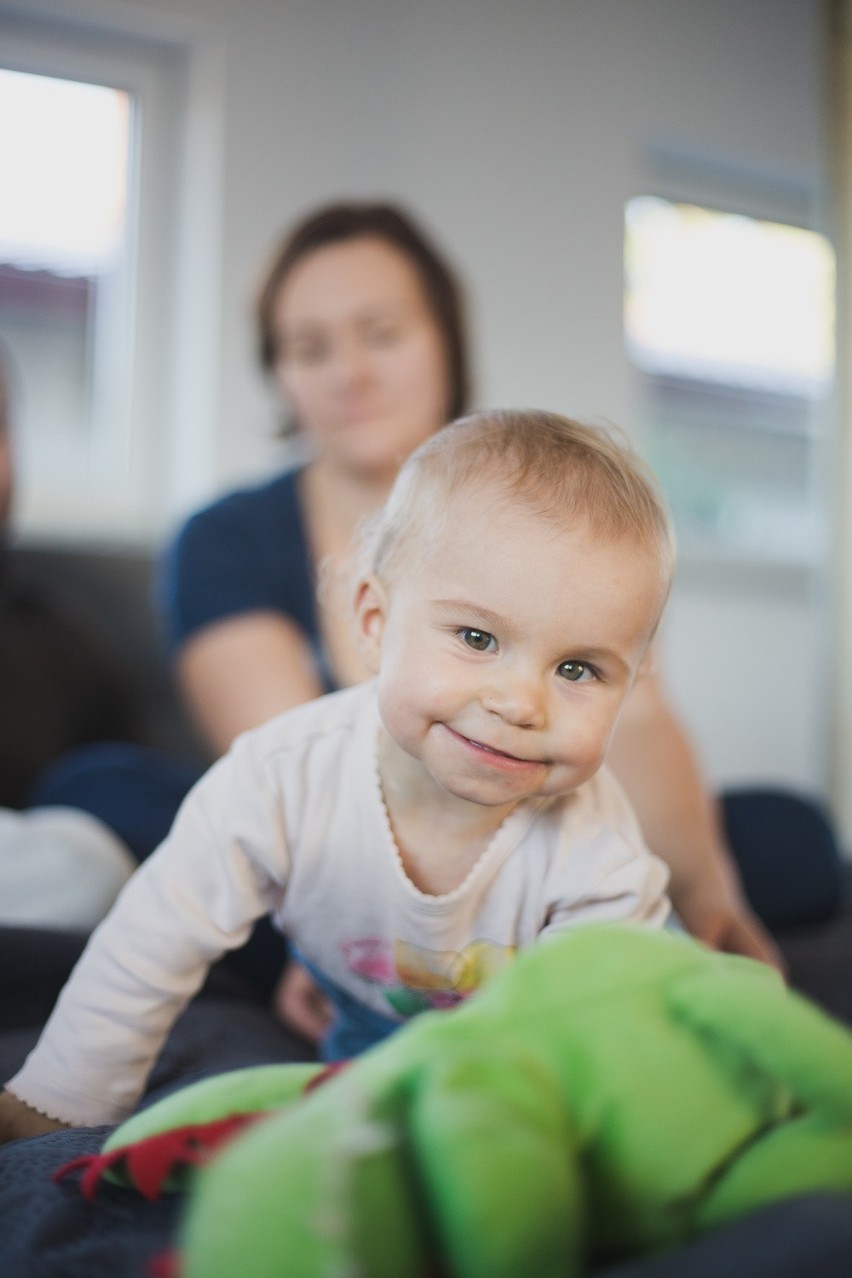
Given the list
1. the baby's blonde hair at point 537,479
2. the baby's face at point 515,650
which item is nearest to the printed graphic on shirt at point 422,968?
the baby's face at point 515,650

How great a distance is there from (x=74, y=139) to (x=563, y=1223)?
2.96 m

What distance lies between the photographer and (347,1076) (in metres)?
0.47

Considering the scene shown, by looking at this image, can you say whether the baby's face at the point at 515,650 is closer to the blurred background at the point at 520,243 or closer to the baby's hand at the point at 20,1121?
the baby's hand at the point at 20,1121

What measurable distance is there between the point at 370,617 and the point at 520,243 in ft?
9.14

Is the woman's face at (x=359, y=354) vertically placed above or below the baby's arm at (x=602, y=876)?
above

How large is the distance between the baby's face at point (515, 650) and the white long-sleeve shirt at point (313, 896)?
80 mm

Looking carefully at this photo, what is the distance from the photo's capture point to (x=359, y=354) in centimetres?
151

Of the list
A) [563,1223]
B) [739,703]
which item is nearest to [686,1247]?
[563,1223]

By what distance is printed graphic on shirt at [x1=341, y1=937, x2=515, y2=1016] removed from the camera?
78cm

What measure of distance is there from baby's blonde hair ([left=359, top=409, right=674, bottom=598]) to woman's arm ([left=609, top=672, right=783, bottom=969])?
0.41 meters

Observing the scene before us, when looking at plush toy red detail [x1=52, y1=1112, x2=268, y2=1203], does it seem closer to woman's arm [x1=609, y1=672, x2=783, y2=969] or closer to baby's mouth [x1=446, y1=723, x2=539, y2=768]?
baby's mouth [x1=446, y1=723, x2=539, y2=768]

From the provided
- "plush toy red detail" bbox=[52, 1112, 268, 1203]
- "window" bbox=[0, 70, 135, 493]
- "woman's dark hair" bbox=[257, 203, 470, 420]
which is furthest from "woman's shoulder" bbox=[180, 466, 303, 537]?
"window" bbox=[0, 70, 135, 493]

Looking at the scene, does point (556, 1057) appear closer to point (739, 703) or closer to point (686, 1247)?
point (686, 1247)

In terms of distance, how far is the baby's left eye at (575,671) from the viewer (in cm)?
67
